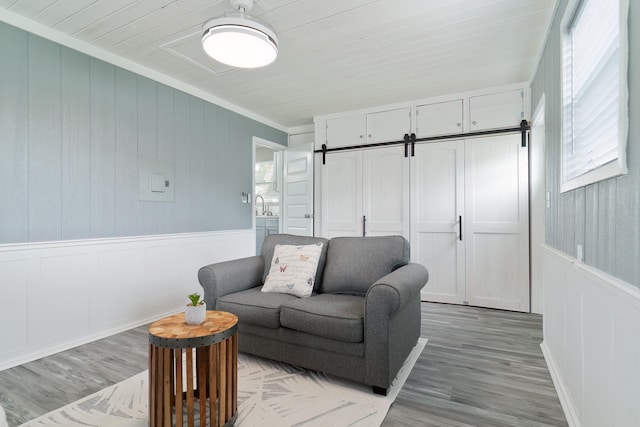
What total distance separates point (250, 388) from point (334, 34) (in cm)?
263

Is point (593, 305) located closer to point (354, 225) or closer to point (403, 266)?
point (403, 266)

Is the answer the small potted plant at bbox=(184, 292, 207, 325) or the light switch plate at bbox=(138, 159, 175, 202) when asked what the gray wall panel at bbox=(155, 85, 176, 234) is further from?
the small potted plant at bbox=(184, 292, 207, 325)

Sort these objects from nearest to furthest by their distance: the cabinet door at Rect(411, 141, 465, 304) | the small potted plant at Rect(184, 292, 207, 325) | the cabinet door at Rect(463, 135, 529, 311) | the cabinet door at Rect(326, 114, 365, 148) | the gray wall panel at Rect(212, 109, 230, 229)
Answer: the small potted plant at Rect(184, 292, 207, 325), the cabinet door at Rect(463, 135, 529, 311), the cabinet door at Rect(411, 141, 465, 304), the gray wall panel at Rect(212, 109, 230, 229), the cabinet door at Rect(326, 114, 365, 148)

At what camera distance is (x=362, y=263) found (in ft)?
8.25

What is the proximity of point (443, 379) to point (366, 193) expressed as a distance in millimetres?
2698

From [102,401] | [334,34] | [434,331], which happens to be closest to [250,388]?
[102,401]

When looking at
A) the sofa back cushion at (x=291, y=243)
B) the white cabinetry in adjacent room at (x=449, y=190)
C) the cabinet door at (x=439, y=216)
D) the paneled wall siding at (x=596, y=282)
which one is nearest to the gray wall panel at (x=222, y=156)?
the sofa back cushion at (x=291, y=243)

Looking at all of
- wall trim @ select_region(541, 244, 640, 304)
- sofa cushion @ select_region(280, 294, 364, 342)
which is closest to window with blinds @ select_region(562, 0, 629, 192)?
wall trim @ select_region(541, 244, 640, 304)

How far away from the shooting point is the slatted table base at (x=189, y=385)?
144 centimetres

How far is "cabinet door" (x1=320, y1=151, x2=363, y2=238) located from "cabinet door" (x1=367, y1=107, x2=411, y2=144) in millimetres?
345

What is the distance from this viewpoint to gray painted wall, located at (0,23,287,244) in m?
2.36

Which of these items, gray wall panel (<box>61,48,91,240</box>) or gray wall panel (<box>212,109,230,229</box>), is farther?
gray wall panel (<box>212,109,230,229</box>)

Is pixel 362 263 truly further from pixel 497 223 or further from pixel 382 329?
pixel 497 223

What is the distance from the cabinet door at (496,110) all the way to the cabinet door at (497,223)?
16cm
